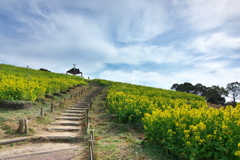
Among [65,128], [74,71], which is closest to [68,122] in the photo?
[65,128]

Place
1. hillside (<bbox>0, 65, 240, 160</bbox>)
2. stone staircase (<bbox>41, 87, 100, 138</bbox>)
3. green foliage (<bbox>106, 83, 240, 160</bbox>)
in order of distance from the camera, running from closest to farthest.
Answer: green foliage (<bbox>106, 83, 240, 160</bbox>) → hillside (<bbox>0, 65, 240, 160</bbox>) → stone staircase (<bbox>41, 87, 100, 138</bbox>)

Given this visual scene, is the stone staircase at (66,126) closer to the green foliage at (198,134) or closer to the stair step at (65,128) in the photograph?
the stair step at (65,128)

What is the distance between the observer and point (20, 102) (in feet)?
31.6

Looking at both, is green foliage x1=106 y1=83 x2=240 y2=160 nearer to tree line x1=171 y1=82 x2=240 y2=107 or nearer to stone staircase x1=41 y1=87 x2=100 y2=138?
stone staircase x1=41 y1=87 x2=100 y2=138

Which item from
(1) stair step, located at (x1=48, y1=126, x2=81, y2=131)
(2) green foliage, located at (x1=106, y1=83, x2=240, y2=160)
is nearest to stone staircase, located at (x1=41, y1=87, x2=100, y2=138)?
(1) stair step, located at (x1=48, y1=126, x2=81, y2=131)

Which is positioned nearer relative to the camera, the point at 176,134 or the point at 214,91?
the point at 176,134

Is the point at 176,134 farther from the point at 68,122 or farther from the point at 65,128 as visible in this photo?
the point at 68,122

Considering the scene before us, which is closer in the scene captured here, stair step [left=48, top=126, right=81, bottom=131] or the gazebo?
stair step [left=48, top=126, right=81, bottom=131]

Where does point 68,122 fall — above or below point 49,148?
above

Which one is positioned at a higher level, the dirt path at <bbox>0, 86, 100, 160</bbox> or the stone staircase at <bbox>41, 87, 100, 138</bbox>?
the stone staircase at <bbox>41, 87, 100, 138</bbox>

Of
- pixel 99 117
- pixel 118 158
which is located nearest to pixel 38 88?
pixel 99 117

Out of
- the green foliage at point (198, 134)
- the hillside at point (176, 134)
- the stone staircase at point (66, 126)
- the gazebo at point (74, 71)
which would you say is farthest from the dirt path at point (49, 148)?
the gazebo at point (74, 71)

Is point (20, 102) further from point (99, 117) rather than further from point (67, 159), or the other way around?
point (67, 159)

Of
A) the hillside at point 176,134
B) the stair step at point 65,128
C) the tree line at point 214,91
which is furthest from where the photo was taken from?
the tree line at point 214,91
